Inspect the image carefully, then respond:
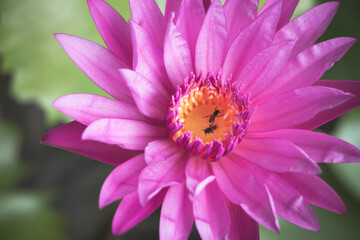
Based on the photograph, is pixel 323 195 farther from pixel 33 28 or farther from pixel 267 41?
pixel 33 28

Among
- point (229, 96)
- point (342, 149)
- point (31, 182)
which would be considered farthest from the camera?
point (31, 182)

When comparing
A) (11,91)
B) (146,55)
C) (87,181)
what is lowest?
(87,181)

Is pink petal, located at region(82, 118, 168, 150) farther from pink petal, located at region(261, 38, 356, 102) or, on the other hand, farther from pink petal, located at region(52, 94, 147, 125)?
pink petal, located at region(261, 38, 356, 102)

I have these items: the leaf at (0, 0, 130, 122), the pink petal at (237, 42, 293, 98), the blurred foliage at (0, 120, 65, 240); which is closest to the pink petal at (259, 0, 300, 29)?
the pink petal at (237, 42, 293, 98)

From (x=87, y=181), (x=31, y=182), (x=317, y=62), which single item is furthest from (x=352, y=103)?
(x=31, y=182)

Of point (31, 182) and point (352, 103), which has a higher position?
point (352, 103)

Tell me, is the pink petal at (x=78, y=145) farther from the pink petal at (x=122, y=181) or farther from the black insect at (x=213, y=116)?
the black insect at (x=213, y=116)

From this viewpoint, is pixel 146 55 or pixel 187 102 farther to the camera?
pixel 187 102
